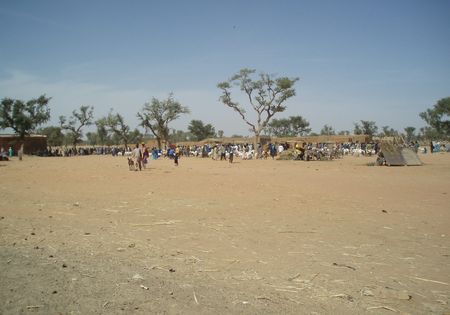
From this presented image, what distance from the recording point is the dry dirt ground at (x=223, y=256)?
371 cm

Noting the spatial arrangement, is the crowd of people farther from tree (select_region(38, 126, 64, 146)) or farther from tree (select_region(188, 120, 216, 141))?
tree (select_region(188, 120, 216, 141))

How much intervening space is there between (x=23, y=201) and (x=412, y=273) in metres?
9.27

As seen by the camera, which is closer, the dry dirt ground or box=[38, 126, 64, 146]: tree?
the dry dirt ground

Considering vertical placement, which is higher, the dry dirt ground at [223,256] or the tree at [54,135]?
the tree at [54,135]

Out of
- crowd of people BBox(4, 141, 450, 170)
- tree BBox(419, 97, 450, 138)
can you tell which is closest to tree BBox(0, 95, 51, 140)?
crowd of people BBox(4, 141, 450, 170)

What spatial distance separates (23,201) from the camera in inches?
386

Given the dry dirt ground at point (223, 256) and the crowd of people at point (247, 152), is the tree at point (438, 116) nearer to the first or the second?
the crowd of people at point (247, 152)

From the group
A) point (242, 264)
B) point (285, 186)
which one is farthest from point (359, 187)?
point (242, 264)

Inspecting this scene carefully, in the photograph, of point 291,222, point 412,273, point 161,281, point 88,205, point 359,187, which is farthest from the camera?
point 359,187

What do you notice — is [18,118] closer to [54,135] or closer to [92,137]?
[54,135]

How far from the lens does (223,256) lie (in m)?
5.26

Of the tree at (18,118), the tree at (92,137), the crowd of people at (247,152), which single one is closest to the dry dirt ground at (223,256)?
the crowd of people at (247,152)

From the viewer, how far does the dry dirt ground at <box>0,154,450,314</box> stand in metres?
3.71

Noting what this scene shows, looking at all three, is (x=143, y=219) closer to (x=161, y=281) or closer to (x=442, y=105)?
(x=161, y=281)
